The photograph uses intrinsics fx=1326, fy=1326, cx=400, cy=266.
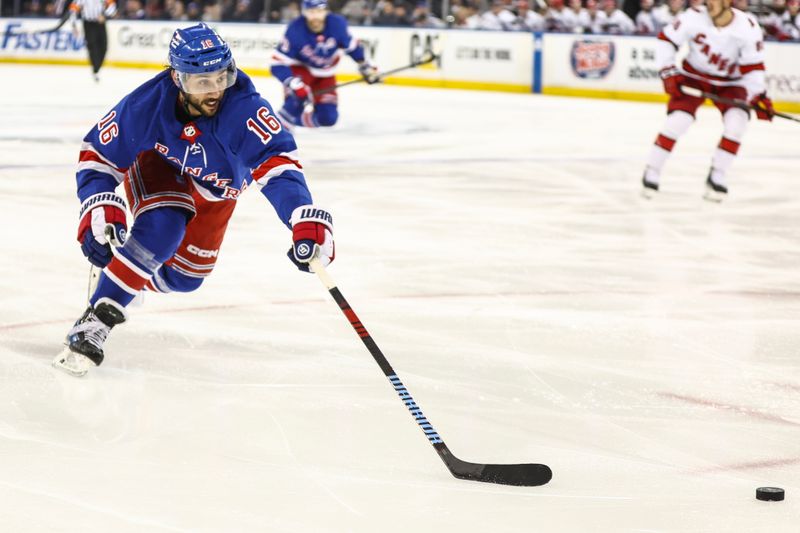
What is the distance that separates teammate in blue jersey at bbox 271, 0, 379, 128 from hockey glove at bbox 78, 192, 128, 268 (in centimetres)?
639

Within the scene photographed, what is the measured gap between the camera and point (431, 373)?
3.50 m

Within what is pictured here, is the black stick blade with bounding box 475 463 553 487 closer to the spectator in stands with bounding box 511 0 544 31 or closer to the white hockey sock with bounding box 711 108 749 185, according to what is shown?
the white hockey sock with bounding box 711 108 749 185

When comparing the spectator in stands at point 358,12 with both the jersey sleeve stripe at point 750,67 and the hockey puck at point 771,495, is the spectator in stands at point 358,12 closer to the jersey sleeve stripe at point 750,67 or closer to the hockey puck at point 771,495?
the jersey sleeve stripe at point 750,67

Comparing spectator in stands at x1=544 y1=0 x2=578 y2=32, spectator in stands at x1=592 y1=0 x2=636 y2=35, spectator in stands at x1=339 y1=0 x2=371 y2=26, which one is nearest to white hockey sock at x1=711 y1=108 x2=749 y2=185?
spectator in stands at x1=592 y1=0 x2=636 y2=35

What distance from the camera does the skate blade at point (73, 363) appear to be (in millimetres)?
3357

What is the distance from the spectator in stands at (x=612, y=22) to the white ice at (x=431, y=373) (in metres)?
6.37

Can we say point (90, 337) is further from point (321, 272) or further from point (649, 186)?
point (649, 186)

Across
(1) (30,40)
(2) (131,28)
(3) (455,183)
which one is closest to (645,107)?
(3) (455,183)

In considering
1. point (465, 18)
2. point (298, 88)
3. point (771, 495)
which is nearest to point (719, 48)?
point (298, 88)

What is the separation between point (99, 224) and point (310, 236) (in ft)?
1.69

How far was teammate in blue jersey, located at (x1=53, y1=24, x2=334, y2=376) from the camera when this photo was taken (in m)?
3.04

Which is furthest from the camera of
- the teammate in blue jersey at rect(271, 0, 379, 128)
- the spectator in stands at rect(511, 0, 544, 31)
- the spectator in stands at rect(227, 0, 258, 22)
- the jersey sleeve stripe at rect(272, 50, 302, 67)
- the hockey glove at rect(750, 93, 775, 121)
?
the spectator in stands at rect(227, 0, 258, 22)

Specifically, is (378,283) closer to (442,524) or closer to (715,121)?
(442,524)

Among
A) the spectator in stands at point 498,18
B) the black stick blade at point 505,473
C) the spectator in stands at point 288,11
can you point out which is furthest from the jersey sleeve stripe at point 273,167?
the spectator in stands at point 288,11
